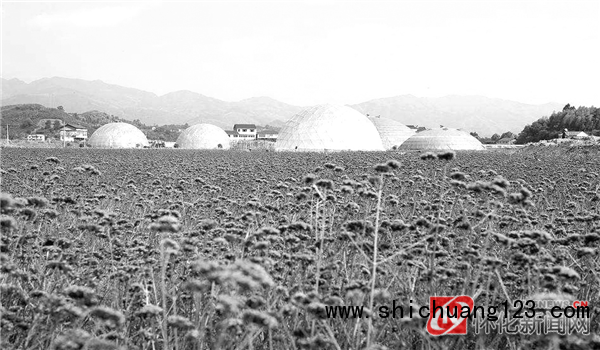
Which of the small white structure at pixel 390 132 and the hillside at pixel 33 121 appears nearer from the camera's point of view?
the small white structure at pixel 390 132

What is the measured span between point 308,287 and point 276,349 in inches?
23.8

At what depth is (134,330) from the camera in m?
4.09

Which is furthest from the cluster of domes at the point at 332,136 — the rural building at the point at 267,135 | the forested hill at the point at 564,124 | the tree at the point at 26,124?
the rural building at the point at 267,135

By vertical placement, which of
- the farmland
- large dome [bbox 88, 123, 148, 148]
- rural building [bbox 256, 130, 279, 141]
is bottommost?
the farmland

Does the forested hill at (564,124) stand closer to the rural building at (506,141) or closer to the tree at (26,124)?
the rural building at (506,141)

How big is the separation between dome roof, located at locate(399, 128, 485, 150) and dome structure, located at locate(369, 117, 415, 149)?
15.8m

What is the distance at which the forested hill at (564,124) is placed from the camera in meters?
96.2

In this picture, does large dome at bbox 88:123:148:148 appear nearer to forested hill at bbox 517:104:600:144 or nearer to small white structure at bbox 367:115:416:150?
small white structure at bbox 367:115:416:150

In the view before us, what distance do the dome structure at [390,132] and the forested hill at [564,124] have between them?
2436cm

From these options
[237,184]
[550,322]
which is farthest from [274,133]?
[550,322]

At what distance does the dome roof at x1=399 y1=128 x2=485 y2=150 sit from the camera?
71938 millimetres

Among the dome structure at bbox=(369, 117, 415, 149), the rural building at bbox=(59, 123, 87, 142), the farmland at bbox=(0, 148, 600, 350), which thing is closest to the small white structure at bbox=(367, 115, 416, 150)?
the dome structure at bbox=(369, 117, 415, 149)

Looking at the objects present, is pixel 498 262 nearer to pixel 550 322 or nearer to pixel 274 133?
pixel 550 322

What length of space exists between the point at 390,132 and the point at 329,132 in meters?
31.4
